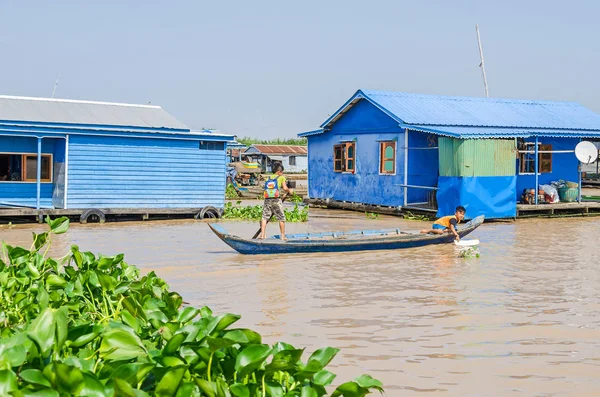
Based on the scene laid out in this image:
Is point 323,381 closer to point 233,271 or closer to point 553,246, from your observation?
point 233,271

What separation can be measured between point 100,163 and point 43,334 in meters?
17.6

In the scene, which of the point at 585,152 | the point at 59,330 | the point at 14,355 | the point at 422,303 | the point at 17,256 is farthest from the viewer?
the point at 585,152

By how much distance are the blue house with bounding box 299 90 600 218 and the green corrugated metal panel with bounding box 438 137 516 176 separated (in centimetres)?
3

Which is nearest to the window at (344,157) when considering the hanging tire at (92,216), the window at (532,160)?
the window at (532,160)

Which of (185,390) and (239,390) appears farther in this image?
(239,390)

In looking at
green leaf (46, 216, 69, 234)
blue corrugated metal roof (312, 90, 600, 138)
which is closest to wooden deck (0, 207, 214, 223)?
blue corrugated metal roof (312, 90, 600, 138)

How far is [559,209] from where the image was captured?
2334cm

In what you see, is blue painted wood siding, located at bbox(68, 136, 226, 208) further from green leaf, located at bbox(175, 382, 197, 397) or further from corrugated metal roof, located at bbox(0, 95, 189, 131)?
green leaf, located at bbox(175, 382, 197, 397)

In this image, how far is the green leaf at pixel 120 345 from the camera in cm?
388

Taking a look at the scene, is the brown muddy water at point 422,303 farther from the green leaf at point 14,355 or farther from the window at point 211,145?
the window at point 211,145

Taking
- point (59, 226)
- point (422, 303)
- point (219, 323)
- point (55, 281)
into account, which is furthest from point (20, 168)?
point (219, 323)

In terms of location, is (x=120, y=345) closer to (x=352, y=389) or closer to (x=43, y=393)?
(x=43, y=393)

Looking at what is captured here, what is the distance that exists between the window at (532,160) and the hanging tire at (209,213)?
9204mm

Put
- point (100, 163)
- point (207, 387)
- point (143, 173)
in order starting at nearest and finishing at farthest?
1. point (207, 387)
2. point (100, 163)
3. point (143, 173)
